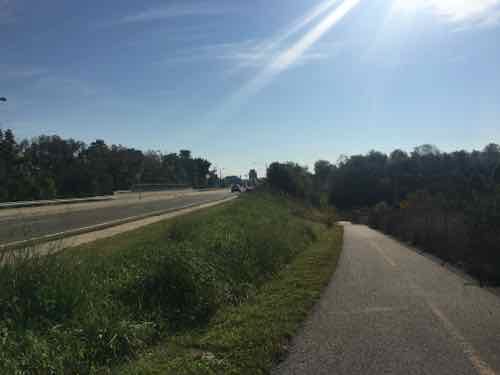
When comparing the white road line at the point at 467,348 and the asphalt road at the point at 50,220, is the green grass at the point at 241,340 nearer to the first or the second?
the white road line at the point at 467,348

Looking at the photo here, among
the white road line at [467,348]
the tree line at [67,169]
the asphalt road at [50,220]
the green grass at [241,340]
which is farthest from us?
the tree line at [67,169]

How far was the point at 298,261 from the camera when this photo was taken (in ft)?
40.0

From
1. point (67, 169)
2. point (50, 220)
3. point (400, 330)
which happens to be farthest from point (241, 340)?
point (67, 169)

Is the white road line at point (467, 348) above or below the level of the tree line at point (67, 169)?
below

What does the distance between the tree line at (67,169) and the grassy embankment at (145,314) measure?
46.0 meters

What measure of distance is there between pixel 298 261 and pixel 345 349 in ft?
23.7

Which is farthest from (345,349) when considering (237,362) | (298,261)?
(298,261)

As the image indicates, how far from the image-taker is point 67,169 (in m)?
70.9

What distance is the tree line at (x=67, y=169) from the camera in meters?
51.7

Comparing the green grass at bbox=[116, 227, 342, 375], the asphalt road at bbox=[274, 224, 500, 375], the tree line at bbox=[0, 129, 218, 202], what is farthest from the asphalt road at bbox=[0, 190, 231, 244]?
the tree line at bbox=[0, 129, 218, 202]

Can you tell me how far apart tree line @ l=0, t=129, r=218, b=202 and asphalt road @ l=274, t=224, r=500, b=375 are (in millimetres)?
47948

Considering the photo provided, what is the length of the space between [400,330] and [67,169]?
7454cm

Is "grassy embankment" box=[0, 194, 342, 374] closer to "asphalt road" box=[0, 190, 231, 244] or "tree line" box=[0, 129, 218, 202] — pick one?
"asphalt road" box=[0, 190, 231, 244]

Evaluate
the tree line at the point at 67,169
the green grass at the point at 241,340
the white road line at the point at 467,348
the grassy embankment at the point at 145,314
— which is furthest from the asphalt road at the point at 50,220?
the tree line at the point at 67,169
